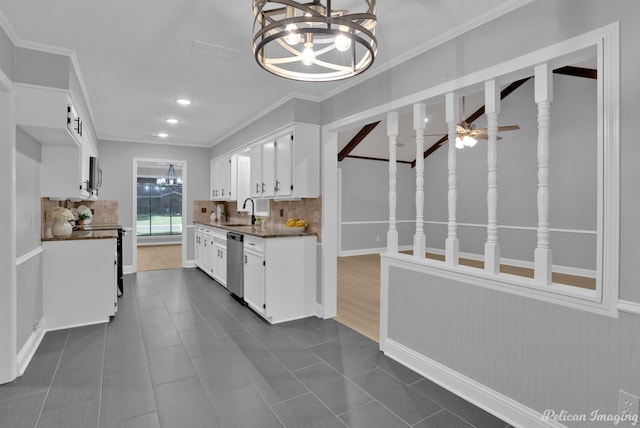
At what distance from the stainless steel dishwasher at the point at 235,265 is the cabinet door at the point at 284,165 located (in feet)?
2.68

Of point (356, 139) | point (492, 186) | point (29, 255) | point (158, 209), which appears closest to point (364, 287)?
point (492, 186)

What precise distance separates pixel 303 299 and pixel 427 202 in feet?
21.2

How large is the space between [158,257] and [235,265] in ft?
15.6

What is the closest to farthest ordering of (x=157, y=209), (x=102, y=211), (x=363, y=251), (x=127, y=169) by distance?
(x=102, y=211) < (x=127, y=169) < (x=363, y=251) < (x=157, y=209)

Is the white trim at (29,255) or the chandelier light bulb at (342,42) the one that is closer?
the chandelier light bulb at (342,42)

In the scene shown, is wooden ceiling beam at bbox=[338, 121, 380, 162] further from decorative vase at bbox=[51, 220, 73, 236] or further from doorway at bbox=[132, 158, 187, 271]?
decorative vase at bbox=[51, 220, 73, 236]

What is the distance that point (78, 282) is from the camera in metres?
3.56

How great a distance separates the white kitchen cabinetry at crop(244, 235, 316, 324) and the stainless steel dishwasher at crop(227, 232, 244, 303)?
0.30m

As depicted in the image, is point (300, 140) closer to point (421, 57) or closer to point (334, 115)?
point (334, 115)

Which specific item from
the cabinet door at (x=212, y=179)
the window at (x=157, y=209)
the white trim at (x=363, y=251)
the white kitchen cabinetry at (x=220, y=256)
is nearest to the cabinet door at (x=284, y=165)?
the white kitchen cabinetry at (x=220, y=256)

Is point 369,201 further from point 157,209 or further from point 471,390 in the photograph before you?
point 471,390

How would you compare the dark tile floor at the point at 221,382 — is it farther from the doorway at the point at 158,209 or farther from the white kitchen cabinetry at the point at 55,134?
the doorway at the point at 158,209

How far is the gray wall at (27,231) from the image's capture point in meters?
2.68

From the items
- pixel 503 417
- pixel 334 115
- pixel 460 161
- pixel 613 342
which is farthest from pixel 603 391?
pixel 460 161
